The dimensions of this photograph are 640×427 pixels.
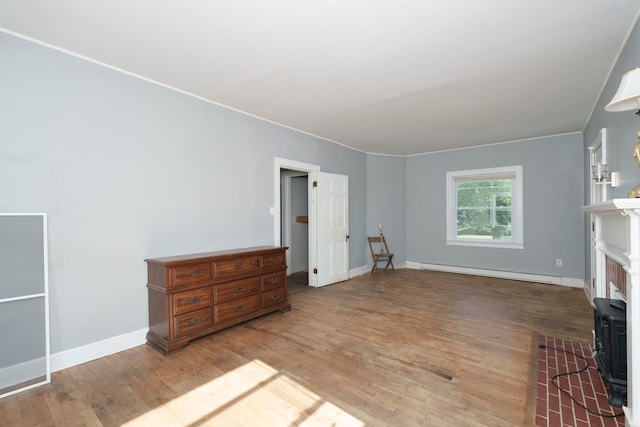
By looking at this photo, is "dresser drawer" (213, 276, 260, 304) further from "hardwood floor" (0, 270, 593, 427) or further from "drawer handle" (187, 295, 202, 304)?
"hardwood floor" (0, 270, 593, 427)

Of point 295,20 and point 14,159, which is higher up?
point 295,20

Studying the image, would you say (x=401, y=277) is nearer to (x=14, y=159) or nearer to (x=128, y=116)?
(x=128, y=116)

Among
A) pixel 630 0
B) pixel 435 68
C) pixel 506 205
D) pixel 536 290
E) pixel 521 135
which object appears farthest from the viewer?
pixel 506 205

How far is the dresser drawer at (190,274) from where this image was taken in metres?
2.84

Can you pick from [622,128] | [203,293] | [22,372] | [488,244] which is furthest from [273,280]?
[488,244]

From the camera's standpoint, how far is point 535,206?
558cm

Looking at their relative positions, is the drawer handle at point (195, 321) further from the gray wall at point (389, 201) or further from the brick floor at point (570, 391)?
the gray wall at point (389, 201)

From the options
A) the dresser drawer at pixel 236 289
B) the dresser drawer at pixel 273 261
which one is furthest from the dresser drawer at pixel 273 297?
the dresser drawer at pixel 273 261

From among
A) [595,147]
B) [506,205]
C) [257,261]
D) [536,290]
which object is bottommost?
[536,290]

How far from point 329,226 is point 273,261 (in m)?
1.82

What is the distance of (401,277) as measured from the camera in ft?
19.6

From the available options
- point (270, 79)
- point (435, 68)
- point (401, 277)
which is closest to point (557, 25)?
point (435, 68)

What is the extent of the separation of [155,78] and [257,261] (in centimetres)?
218

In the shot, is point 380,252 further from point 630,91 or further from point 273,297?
point 630,91
